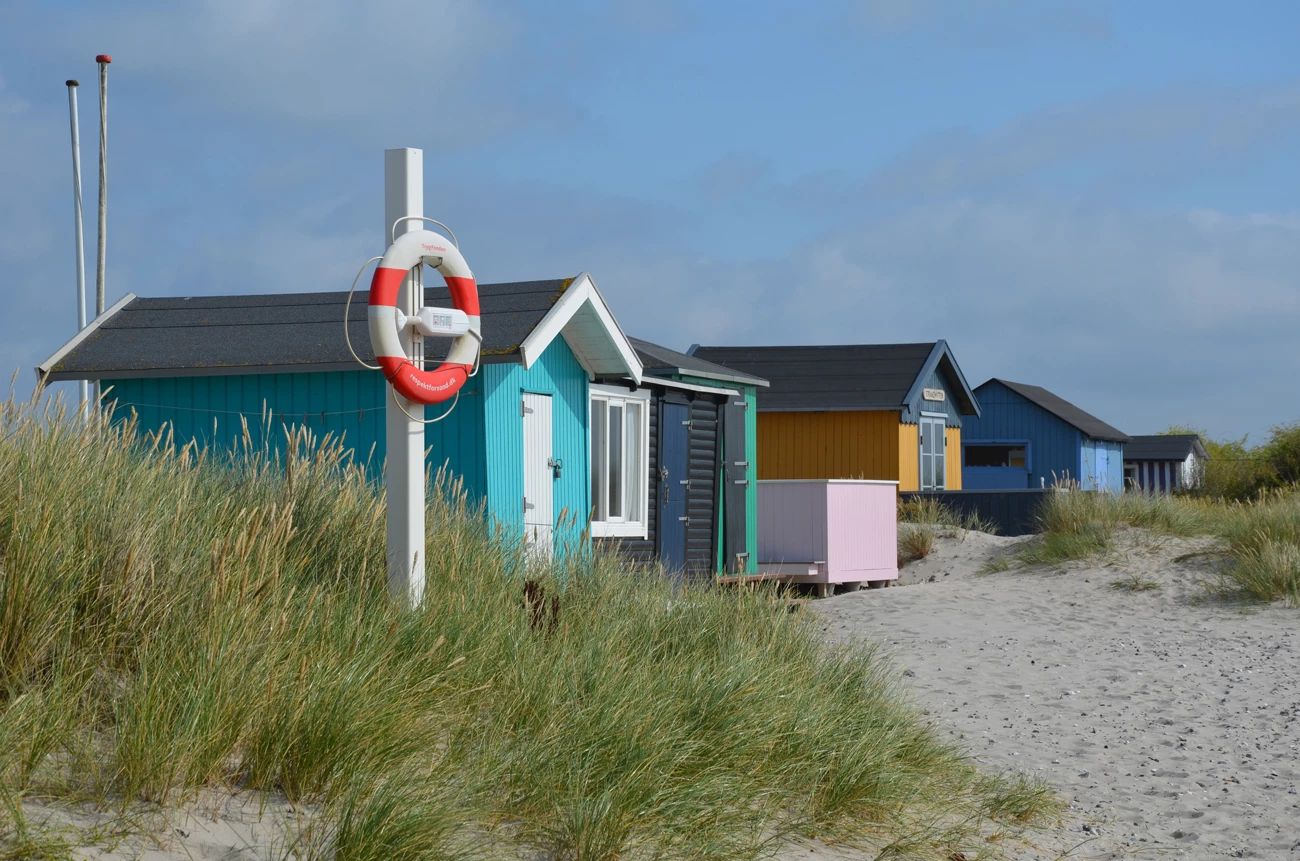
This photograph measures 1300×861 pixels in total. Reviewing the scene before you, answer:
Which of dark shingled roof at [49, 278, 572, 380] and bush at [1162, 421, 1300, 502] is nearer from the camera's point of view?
dark shingled roof at [49, 278, 572, 380]

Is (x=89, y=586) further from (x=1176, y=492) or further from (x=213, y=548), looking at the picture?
(x=1176, y=492)

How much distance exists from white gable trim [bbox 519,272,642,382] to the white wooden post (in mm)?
3699

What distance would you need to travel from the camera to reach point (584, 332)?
484 inches

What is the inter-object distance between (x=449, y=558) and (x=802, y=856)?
247 centimetres

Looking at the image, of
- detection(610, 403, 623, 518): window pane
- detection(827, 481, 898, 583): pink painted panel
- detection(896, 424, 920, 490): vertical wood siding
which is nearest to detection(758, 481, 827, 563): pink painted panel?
detection(827, 481, 898, 583): pink painted panel

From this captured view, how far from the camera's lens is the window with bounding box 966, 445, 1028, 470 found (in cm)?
3900

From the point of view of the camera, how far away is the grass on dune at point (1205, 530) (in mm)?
14539

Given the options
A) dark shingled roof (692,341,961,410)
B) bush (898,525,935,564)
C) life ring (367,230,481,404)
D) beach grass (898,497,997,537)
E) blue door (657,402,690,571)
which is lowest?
bush (898,525,935,564)

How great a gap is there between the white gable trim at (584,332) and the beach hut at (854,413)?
1420cm

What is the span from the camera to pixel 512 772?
4426 mm

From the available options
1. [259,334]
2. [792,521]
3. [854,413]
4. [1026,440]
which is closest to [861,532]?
[792,521]

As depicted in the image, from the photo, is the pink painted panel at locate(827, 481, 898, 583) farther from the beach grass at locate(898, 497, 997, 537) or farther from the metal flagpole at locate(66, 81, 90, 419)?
the metal flagpole at locate(66, 81, 90, 419)

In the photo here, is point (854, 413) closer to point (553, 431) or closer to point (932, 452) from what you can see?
point (932, 452)

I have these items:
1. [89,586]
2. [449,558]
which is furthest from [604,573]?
[89,586]
